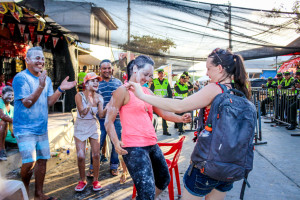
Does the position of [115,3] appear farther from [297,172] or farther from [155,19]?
[297,172]

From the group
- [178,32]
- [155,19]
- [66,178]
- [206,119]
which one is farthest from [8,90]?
[206,119]

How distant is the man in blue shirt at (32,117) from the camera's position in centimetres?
300

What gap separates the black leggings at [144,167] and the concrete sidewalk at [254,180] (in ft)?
4.87

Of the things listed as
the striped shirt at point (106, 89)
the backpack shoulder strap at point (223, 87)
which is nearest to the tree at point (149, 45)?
the striped shirt at point (106, 89)

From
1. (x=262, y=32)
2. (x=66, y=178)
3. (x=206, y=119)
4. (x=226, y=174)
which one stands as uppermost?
(x=262, y=32)

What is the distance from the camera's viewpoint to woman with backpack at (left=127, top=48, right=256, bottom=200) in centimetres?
178

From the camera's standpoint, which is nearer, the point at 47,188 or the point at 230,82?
the point at 230,82

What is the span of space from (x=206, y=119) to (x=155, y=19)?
3.47 metres

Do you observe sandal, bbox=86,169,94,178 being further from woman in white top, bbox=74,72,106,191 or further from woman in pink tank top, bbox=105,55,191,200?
woman in pink tank top, bbox=105,55,191,200

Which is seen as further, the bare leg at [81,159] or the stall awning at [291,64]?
the stall awning at [291,64]

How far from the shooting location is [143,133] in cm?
238

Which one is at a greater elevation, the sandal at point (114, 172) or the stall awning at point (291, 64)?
the stall awning at point (291, 64)

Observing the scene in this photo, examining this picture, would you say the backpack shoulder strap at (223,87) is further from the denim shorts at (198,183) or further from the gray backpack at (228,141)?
the denim shorts at (198,183)

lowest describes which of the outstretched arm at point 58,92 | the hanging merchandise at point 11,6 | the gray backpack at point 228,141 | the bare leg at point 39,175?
the bare leg at point 39,175
